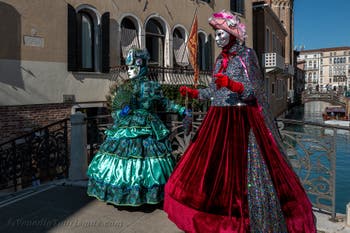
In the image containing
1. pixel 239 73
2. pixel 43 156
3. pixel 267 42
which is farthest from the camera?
pixel 267 42

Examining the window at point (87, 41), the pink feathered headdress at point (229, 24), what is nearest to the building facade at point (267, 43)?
the window at point (87, 41)

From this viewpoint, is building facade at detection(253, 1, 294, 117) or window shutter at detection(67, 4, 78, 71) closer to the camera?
window shutter at detection(67, 4, 78, 71)

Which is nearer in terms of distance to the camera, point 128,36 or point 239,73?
point 239,73

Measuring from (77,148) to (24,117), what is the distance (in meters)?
3.38

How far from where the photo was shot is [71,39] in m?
8.48

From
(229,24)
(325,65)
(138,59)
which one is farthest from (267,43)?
(325,65)

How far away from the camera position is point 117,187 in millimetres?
3312

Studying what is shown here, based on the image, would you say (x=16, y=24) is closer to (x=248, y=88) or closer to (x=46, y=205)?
(x=46, y=205)

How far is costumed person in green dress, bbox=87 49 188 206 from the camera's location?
3314mm

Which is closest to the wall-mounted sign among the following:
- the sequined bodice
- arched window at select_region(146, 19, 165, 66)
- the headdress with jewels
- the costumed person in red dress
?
arched window at select_region(146, 19, 165, 66)

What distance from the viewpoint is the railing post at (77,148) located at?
4914 mm

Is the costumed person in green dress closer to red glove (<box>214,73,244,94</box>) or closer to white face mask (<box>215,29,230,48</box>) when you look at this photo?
white face mask (<box>215,29,230,48</box>)

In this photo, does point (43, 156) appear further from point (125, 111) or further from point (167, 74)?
point (167, 74)

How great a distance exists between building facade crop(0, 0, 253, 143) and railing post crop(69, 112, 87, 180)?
322 centimetres
